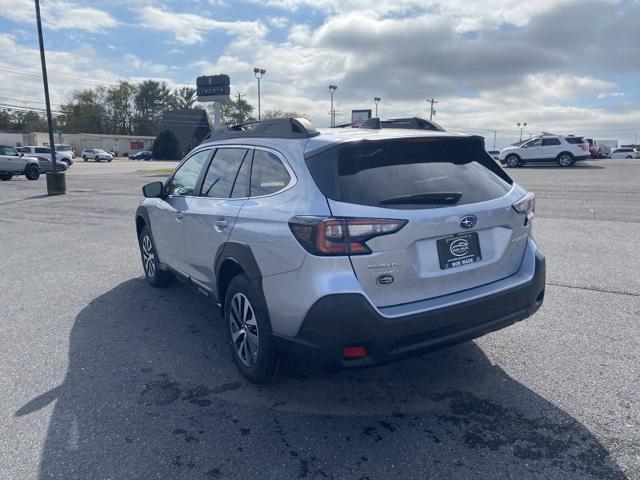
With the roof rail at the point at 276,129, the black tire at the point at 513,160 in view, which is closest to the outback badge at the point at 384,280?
the roof rail at the point at 276,129

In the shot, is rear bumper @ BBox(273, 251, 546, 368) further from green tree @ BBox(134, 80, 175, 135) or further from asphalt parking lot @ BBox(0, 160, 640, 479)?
green tree @ BBox(134, 80, 175, 135)

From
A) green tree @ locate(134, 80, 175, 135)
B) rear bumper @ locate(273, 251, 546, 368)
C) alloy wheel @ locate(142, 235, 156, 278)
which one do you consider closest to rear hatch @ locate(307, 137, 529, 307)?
rear bumper @ locate(273, 251, 546, 368)

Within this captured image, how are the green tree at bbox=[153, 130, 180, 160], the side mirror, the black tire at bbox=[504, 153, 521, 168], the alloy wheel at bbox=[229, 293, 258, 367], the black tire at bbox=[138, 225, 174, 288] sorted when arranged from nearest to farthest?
the alloy wheel at bbox=[229, 293, 258, 367]
the side mirror
the black tire at bbox=[138, 225, 174, 288]
the black tire at bbox=[504, 153, 521, 168]
the green tree at bbox=[153, 130, 180, 160]

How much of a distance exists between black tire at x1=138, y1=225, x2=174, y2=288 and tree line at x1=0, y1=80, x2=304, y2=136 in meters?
93.0

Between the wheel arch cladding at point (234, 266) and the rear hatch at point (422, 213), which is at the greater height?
the rear hatch at point (422, 213)

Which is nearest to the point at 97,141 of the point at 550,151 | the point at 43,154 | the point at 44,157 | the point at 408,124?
the point at 43,154

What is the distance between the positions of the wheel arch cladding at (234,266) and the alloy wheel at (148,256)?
7.15 ft

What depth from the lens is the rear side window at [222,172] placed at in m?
3.80

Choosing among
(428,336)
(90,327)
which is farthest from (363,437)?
(90,327)

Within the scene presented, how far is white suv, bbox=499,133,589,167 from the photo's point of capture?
2795cm

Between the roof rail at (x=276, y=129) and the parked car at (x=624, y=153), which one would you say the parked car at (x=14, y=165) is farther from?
the parked car at (x=624, y=153)

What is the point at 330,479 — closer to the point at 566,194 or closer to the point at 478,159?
the point at 478,159

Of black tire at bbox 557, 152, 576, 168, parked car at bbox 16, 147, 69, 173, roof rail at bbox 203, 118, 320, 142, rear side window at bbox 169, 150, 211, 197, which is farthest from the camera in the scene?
parked car at bbox 16, 147, 69, 173

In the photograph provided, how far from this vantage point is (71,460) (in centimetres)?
265
